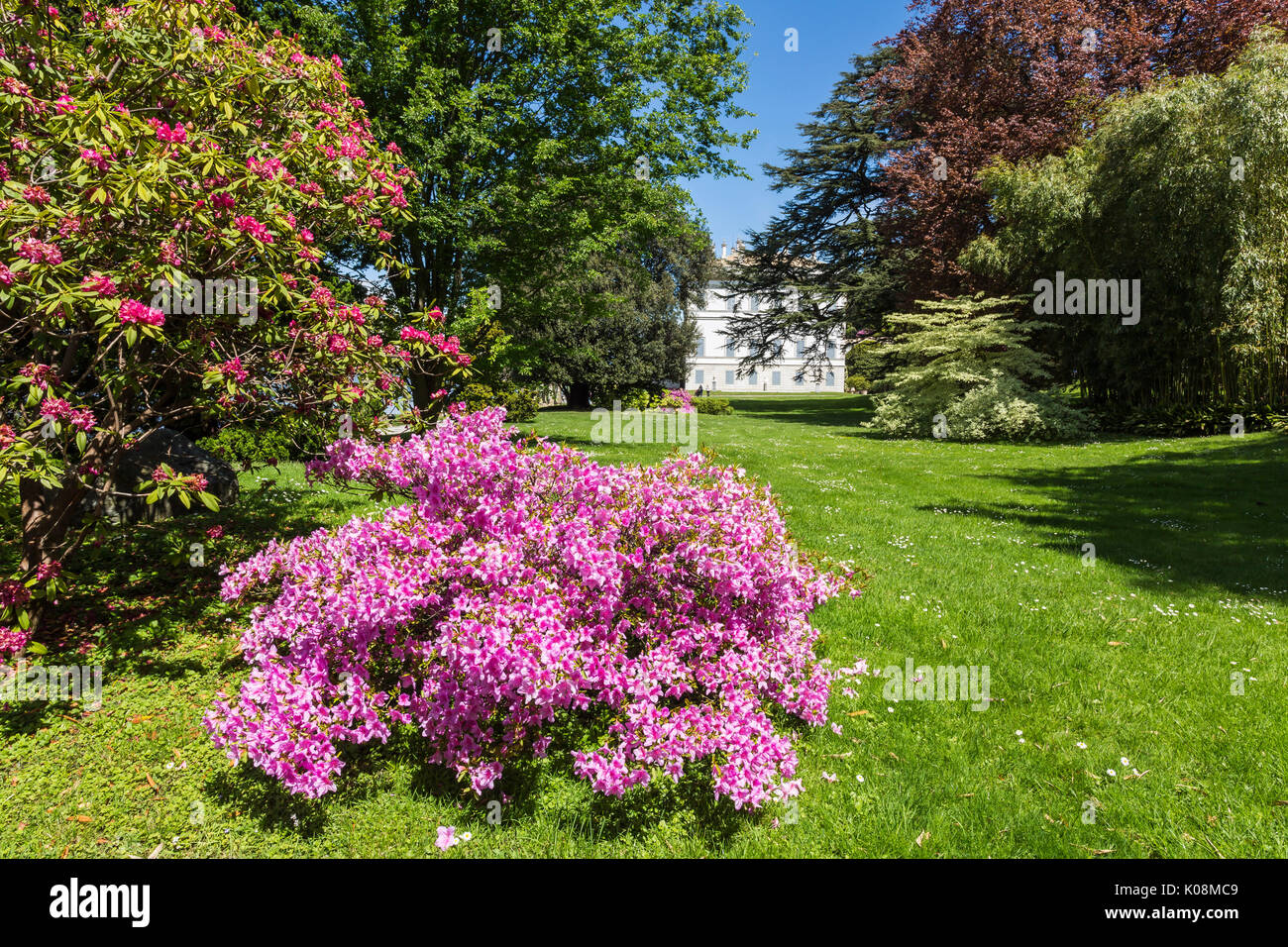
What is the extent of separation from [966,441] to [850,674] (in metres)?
15.7

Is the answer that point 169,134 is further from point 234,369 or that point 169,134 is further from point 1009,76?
point 1009,76

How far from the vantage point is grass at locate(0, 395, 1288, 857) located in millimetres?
2816

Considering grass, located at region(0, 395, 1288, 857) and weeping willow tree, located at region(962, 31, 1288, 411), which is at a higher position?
weeping willow tree, located at region(962, 31, 1288, 411)

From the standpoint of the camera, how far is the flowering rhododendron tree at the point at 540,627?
2.72 m

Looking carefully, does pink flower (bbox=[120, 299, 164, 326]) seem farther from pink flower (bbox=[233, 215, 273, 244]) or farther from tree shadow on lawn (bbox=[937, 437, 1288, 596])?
tree shadow on lawn (bbox=[937, 437, 1288, 596])

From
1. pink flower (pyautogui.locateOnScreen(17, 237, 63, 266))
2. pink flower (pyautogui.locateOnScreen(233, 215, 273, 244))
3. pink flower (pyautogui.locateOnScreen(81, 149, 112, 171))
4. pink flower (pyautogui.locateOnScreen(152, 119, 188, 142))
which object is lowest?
pink flower (pyautogui.locateOnScreen(17, 237, 63, 266))

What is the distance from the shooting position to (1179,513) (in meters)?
8.41

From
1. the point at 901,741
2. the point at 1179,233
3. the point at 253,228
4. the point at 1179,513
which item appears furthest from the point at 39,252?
the point at 1179,233

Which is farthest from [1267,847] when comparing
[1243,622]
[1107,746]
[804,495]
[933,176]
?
[933,176]

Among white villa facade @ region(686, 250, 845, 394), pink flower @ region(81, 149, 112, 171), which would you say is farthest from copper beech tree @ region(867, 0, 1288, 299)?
white villa facade @ region(686, 250, 845, 394)

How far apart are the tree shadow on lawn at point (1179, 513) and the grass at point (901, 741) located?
87 millimetres

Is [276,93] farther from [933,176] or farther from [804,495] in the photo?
[933,176]

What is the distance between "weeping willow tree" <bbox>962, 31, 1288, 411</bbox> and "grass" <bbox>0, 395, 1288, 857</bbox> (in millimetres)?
11488

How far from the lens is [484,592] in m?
2.98
